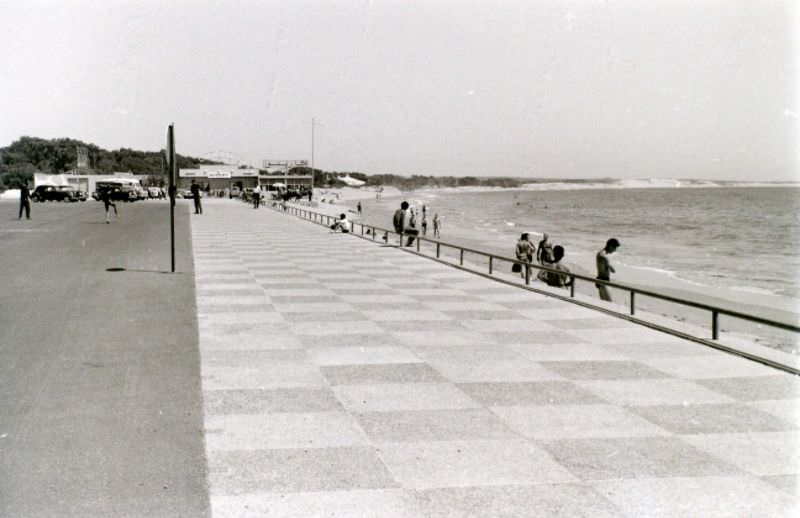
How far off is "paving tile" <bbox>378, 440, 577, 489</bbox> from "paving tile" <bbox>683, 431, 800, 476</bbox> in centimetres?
120

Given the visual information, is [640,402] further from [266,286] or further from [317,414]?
[266,286]

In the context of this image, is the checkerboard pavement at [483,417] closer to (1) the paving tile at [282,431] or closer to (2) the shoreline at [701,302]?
(1) the paving tile at [282,431]

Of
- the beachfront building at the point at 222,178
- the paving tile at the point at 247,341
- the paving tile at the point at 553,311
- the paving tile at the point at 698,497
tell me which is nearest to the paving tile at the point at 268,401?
the paving tile at the point at 247,341

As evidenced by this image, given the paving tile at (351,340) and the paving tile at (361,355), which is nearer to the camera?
the paving tile at (361,355)

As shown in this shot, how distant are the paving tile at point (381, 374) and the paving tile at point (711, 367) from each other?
2.43 m

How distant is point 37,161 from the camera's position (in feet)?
568

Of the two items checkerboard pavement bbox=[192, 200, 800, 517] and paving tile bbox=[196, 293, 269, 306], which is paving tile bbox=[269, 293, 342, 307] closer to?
paving tile bbox=[196, 293, 269, 306]

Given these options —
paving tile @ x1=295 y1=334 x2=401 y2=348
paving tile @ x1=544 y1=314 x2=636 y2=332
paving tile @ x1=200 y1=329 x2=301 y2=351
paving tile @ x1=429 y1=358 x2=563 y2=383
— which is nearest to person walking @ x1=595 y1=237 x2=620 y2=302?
paving tile @ x1=544 y1=314 x2=636 y2=332

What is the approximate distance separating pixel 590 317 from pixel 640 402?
4556mm

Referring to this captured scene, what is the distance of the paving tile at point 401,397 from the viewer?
20.7 feet

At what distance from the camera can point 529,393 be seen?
675cm

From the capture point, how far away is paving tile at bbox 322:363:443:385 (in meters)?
7.20

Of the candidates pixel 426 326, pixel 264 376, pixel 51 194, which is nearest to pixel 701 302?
pixel 426 326

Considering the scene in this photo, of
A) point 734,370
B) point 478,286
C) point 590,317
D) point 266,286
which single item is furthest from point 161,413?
point 478,286
